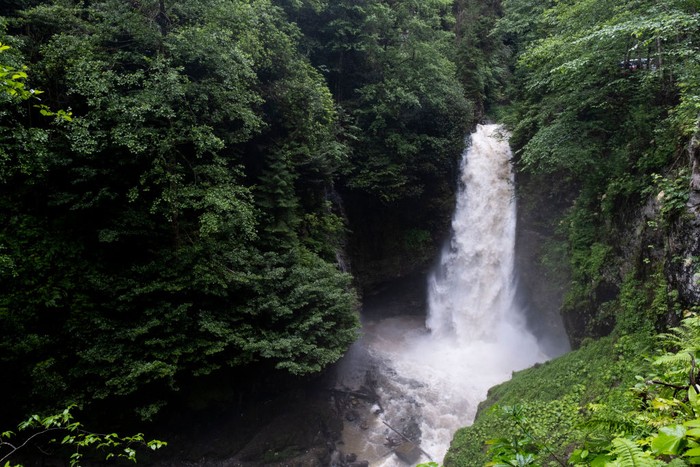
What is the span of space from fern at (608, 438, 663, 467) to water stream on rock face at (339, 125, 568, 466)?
432 inches

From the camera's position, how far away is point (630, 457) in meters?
1.28

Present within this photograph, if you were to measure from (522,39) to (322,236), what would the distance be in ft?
53.9

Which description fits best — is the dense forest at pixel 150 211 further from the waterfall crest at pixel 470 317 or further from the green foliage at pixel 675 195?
the green foliage at pixel 675 195

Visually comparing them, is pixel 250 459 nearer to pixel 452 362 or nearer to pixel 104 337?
pixel 104 337

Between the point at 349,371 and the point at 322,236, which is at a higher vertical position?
the point at 322,236

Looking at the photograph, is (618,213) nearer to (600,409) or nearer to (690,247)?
(690,247)

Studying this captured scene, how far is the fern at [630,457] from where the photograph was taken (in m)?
1.25

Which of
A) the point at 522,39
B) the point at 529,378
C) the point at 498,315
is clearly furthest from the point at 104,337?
the point at 522,39

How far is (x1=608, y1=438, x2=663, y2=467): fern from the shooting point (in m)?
1.25

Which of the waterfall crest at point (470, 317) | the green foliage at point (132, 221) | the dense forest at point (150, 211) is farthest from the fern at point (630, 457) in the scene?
the waterfall crest at point (470, 317)

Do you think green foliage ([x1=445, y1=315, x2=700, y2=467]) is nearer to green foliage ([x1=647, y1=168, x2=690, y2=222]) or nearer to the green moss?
the green moss

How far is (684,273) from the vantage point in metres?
5.24

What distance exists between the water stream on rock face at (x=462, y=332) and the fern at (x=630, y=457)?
1096cm

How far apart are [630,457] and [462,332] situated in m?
15.2
